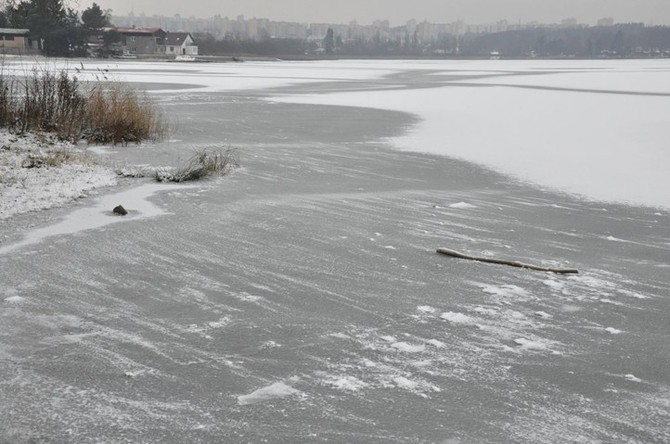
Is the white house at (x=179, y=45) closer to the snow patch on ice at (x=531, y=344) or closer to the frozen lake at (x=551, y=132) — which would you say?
the frozen lake at (x=551, y=132)

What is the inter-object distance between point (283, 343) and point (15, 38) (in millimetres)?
86376

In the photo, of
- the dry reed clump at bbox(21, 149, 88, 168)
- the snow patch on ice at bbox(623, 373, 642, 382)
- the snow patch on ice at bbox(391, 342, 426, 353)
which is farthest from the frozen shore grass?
the snow patch on ice at bbox(623, 373, 642, 382)

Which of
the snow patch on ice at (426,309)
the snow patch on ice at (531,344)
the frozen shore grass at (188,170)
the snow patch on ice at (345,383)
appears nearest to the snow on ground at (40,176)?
the frozen shore grass at (188,170)

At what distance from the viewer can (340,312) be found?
5.33 meters

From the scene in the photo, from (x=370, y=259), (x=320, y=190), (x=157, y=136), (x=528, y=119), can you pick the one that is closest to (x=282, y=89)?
(x=528, y=119)

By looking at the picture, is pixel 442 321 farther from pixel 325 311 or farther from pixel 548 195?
pixel 548 195

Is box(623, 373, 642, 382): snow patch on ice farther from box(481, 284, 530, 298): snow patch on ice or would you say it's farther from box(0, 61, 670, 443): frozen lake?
box(481, 284, 530, 298): snow patch on ice

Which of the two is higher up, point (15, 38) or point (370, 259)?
point (15, 38)

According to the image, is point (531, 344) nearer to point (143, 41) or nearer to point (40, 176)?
point (40, 176)

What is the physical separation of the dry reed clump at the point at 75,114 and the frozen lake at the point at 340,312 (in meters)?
4.16

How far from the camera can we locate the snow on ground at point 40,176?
28.4ft

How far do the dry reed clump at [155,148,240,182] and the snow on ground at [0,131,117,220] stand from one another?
77cm

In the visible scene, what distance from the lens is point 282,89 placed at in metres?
34.3

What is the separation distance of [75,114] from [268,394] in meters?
12.1
